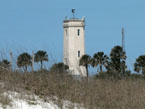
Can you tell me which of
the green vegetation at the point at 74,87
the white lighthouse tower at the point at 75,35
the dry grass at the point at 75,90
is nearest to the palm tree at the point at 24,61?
the green vegetation at the point at 74,87

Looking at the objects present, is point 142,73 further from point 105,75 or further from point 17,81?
point 17,81

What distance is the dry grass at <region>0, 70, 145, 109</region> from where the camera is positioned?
985 cm

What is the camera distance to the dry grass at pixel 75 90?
9.85 m

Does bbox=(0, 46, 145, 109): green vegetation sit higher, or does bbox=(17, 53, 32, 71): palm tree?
bbox=(17, 53, 32, 71): palm tree

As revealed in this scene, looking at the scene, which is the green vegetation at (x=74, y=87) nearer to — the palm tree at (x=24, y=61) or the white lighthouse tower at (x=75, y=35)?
the palm tree at (x=24, y=61)

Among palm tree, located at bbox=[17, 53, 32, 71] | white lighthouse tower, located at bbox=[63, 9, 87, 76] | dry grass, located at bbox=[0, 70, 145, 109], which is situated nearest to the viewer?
dry grass, located at bbox=[0, 70, 145, 109]

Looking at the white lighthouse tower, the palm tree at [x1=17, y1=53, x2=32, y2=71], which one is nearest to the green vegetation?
the palm tree at [x1=17, y1=53, x2=32, y2=71]

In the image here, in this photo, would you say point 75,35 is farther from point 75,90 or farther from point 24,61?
point 75,90

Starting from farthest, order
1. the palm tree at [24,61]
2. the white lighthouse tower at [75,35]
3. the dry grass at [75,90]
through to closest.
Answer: the white lighthouse tower at [75,35] → the palm tree at [24,61] → the dry grass at [75,90]

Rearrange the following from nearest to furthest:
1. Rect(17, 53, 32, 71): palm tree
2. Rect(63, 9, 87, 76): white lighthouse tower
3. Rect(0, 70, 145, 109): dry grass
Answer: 1. Rect(0, 70, 145, 109): dry grass
2. Rect(17, 53, 32, 71): palm tree
3. Rect(63, 9, 87, 76): white lighthouse tower

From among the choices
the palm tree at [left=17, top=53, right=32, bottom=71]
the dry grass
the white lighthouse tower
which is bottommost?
the dry grass

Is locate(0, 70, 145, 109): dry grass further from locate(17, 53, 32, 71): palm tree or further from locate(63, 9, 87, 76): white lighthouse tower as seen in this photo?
locate(63, 9, 87, 76): white lighthouse tower

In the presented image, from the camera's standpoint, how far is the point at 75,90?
33.4ft

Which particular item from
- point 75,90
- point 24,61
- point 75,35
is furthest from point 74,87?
point 75,35
